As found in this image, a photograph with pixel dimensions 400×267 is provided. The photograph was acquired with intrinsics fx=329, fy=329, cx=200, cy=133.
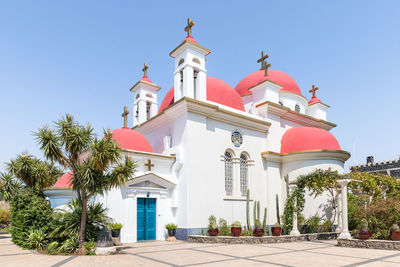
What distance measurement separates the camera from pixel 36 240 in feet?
43.1

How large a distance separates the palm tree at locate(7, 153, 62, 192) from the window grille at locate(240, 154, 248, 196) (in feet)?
34.8

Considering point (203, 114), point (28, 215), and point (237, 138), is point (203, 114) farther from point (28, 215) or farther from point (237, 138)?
point (28, 215)

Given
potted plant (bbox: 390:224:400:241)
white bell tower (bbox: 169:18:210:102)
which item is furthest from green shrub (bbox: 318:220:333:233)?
white bell tower (bbox: 169:18:210:102)

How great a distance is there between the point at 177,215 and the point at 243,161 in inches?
213

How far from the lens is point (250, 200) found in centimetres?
1977

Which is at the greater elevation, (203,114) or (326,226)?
(203,114)

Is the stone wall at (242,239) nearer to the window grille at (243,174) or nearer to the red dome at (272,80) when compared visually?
the window grille at (243,174)

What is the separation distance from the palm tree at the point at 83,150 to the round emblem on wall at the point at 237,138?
28.4ft

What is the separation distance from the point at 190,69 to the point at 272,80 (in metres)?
9.68

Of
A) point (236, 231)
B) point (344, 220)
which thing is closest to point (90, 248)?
point (236, 231)

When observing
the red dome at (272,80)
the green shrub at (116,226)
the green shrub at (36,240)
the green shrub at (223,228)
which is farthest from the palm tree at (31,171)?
the red dome at (272,80)

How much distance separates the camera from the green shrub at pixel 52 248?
12.1m

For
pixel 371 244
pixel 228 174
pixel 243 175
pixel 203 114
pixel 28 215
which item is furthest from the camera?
pixel 243 175

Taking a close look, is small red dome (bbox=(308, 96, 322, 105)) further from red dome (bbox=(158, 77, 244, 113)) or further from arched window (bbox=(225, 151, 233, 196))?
arched window (bbox=(225, 151, 233, 196))
